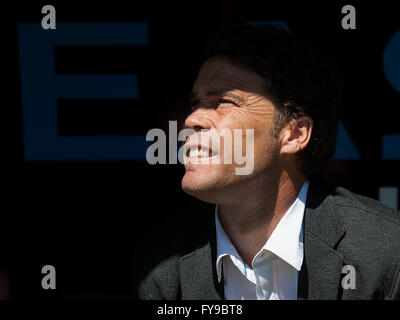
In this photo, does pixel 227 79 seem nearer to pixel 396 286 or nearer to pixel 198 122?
pixel 198 122

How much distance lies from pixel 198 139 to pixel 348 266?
895 mm

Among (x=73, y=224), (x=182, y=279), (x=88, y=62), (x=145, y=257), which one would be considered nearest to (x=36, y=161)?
(x=73, y=224)

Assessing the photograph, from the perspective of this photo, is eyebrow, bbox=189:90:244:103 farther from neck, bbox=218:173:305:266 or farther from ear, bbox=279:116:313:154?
neck, bbox=218:173:305:266

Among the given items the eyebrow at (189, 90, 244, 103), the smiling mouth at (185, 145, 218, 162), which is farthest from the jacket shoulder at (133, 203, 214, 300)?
the eyebrow at (189, 90, 244, 103)

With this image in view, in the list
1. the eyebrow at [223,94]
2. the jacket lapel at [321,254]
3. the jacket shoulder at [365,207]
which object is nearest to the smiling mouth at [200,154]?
the eyebrow at [223,94]

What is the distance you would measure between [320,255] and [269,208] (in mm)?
325

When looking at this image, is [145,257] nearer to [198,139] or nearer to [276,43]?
[198,139]

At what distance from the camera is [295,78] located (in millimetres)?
2480

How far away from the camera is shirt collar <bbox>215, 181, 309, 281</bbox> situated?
7.80 ft

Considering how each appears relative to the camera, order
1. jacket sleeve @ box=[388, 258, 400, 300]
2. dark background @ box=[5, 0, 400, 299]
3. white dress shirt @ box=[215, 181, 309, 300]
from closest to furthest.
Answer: jacket sleeve @ box=[388, 258, 400, 300] < white dress shirt @ box=[215, 181, 309, 300] < dark background @ box=[5, 0, 400, 299]

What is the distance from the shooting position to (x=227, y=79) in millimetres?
2420

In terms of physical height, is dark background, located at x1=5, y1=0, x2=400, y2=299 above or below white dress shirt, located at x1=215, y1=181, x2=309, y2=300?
above

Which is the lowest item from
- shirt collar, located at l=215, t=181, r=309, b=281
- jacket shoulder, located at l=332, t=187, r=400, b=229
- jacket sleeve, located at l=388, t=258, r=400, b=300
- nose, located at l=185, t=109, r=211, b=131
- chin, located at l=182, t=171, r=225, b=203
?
jacket sleeve, located at l=388, t=258, r=400, b=300

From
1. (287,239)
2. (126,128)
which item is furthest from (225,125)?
(126,128)
